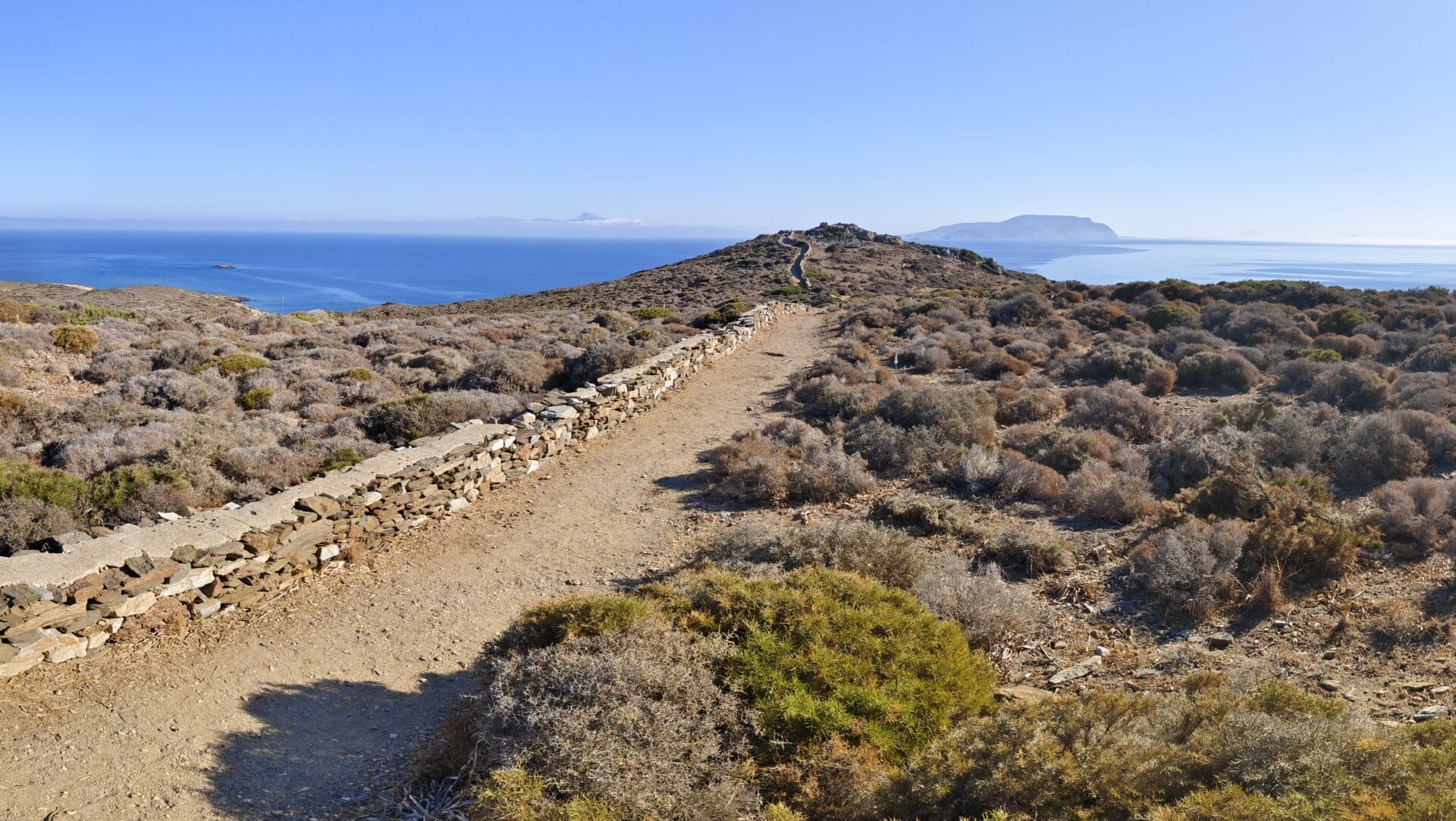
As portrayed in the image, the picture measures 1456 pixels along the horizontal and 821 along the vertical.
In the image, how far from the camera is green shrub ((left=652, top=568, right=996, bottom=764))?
163 inches

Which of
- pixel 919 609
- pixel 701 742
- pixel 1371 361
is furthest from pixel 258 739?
pixel 1371 361

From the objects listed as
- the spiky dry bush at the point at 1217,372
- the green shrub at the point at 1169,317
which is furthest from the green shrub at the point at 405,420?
the green shrub at the point at 1169,317

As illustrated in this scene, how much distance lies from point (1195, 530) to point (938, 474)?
3.06m

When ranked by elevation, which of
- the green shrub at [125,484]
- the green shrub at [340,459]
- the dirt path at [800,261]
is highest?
the dirt path at [800,261]

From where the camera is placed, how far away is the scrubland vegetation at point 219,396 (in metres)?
7.96

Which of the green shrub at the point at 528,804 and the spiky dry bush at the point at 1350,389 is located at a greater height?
the spiky dry bush at the point at 1350,389

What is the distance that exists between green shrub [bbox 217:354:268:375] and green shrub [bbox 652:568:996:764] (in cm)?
1369

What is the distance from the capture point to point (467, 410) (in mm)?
11859

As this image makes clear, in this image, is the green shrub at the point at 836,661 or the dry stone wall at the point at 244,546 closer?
the green shrub at the point at 836,661


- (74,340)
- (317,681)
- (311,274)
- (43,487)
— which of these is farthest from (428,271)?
(317,681)

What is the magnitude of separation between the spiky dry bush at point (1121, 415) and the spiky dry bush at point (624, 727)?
9.15m

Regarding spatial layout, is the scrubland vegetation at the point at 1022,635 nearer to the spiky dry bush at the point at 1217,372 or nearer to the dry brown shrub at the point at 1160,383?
the dry brown shrub at the point at 1160,383

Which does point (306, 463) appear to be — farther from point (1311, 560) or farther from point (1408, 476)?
point (1408, 476)

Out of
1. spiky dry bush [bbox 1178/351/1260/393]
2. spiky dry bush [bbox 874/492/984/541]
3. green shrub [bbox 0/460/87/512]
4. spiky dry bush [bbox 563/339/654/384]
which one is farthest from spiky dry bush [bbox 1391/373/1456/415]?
green shrub [bbox 0/460/87/512]
